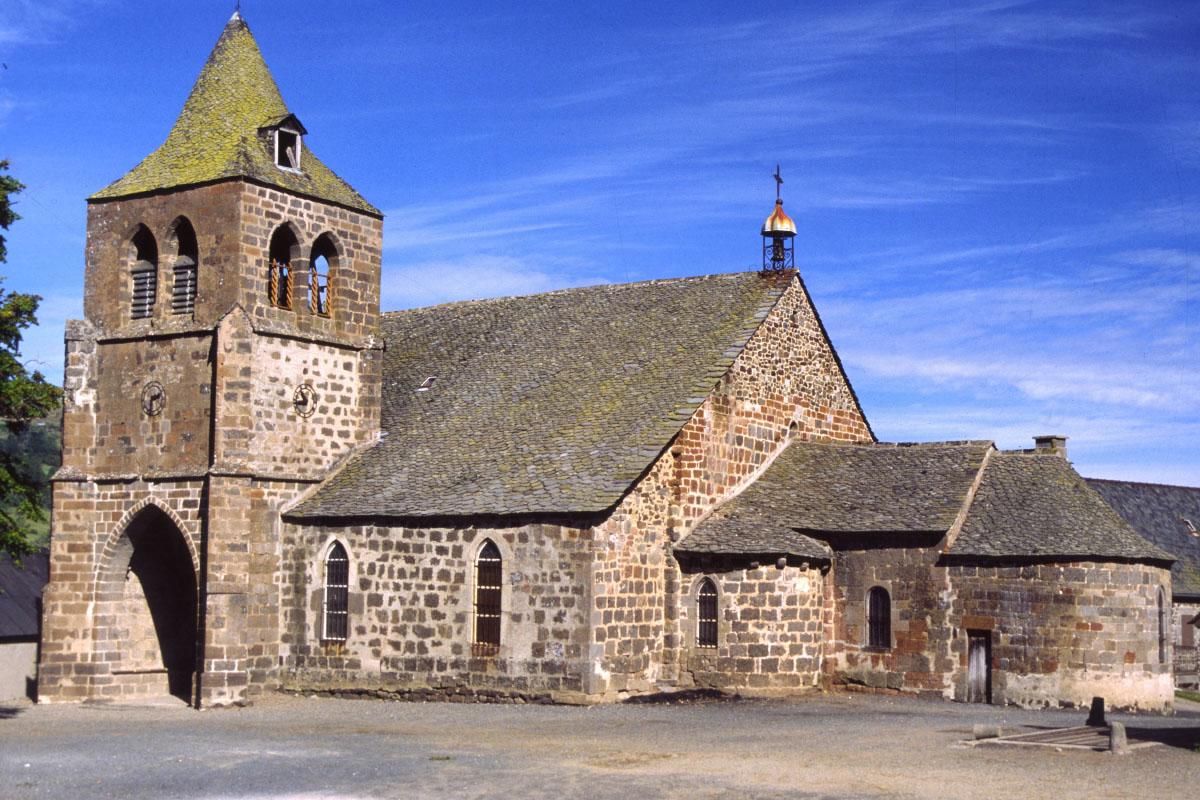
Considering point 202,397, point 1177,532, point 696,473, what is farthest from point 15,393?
point 1177,532

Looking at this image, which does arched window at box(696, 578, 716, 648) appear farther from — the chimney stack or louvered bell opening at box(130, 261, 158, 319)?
louvered bell opening at box(130, 261, 158, 319)

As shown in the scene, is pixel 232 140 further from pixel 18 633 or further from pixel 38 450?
pixel 38 450


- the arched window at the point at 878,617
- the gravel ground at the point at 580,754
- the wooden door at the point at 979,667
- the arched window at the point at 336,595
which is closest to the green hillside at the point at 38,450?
the arched window at the point at 336,595

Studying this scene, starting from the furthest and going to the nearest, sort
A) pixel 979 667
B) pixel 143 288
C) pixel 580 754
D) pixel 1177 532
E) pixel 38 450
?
1. pixel 38 450
2. pixel 1177 532
3. pixel 143 288
4. pixel 979 667
5. pixel 580 754

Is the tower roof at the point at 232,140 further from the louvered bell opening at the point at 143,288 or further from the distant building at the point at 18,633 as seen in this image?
the distant building at the point at 18,633

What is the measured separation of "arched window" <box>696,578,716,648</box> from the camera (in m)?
26.9

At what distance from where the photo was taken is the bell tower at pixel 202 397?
90.2ft

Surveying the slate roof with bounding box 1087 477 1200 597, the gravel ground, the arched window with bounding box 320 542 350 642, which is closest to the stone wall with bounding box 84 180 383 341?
the arched window with bounding box 320 542 350 642

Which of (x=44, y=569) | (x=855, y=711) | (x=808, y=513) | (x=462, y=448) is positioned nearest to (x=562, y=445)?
(x=462, y=448)

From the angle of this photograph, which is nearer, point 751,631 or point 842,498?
point 751,631

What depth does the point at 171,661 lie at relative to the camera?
29844 mm

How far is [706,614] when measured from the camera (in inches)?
1064

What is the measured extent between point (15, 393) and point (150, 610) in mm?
8315

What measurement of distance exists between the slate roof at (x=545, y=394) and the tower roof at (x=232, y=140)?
456 centimetres
